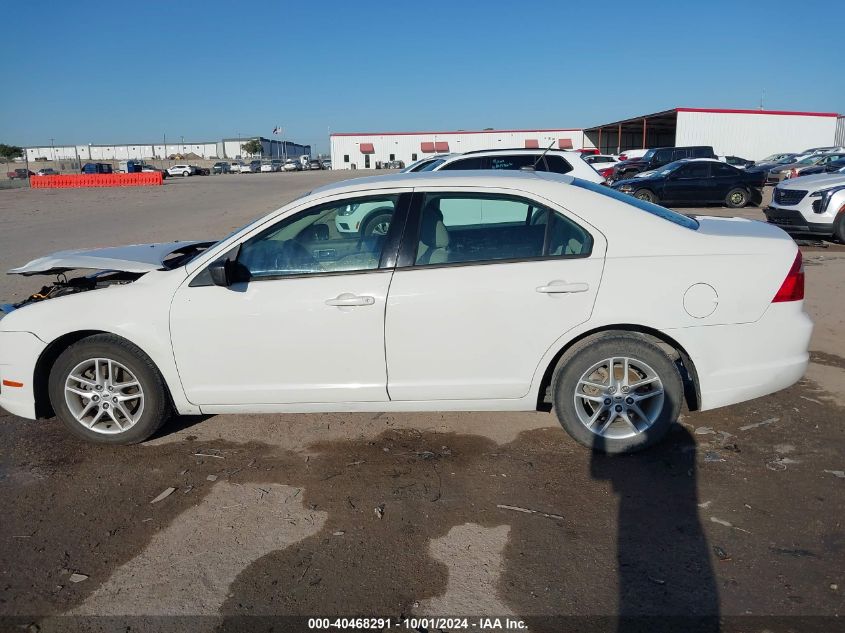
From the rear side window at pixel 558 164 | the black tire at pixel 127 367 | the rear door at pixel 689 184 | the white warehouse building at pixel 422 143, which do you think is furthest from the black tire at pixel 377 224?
the white warehouse building at pixel 422 143

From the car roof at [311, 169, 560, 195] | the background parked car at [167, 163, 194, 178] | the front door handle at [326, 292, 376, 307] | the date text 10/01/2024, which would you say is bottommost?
the date text 10/01/2024

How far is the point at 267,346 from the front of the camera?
393 cm

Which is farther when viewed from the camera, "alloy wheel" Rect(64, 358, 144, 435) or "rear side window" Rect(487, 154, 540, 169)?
"rear side window" Rect(487, 154, 540, 169)

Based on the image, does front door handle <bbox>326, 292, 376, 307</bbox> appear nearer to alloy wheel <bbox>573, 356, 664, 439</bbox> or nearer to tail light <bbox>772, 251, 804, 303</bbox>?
alloy wheel <bbox>573, 356, 664, 439</bbox>

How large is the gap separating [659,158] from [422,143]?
5063cm

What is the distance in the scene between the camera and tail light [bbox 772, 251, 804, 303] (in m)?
3.83

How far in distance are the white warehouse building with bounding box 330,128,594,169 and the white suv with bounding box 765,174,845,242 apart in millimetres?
60184

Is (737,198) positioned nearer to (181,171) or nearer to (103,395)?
(103,395)

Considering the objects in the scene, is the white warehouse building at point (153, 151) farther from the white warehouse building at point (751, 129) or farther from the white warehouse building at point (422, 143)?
the white warehouse building at point (751, 129)

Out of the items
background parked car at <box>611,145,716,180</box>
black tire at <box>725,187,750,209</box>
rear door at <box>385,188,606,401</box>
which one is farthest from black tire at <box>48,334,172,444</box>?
background parked car at <box>611,145,716,180</box>

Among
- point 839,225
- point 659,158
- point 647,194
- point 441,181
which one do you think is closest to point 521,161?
point 839,225

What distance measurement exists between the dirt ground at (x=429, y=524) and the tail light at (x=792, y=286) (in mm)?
944

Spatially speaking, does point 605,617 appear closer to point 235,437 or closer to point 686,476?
point 686,476

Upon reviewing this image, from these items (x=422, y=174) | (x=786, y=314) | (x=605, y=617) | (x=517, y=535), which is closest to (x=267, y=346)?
(x=422, y=174)
